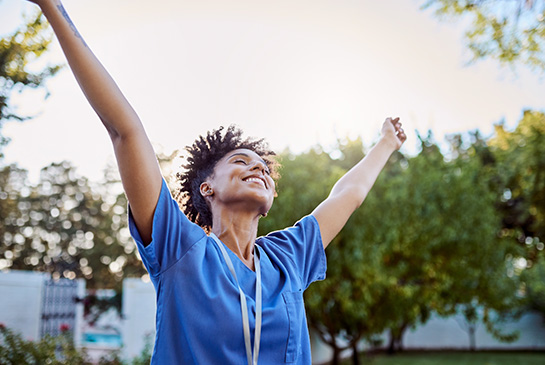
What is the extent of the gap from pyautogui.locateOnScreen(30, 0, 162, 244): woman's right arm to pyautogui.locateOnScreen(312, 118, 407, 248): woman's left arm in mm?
740

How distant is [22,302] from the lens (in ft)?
29.8

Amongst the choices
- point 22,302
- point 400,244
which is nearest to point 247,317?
point 22,302

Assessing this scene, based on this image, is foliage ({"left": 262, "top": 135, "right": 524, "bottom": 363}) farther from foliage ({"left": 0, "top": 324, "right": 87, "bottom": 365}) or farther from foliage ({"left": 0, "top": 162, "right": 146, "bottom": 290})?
foliage ({"left": 0, "top": 162, "right": 146, "bottom": 290})

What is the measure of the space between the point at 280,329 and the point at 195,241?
0.32 metres

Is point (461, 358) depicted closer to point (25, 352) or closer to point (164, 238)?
point (25, 352)

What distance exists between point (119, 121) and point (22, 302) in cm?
900

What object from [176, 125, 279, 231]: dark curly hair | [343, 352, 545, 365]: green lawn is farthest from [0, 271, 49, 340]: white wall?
[343, 352, 545, 365]: green lawn

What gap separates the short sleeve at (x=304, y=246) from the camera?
1.73m

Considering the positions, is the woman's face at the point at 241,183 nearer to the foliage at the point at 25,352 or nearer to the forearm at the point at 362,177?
the forearm at the point at 362,177

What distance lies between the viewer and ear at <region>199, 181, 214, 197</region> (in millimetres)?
1670

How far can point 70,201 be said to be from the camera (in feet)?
80.1

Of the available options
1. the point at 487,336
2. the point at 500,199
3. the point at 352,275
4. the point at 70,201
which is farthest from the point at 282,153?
the point at 70,201

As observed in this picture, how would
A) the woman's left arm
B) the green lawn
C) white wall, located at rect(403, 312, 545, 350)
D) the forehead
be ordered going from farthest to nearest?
white wall, located at rect(403, 312, 545, 350) < the green lawn < the woman's left arm < the forehead

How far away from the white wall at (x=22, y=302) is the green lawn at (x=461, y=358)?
29.9 feet
